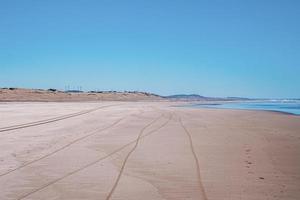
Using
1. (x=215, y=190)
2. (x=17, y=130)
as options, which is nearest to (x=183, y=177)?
(x=215, y=190)

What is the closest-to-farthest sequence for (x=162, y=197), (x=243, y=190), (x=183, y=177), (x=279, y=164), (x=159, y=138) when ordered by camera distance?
(x=162, y=197), (x=243, y=190), (x=183, y=177), (x=279, y=164), (x=159, y=138)

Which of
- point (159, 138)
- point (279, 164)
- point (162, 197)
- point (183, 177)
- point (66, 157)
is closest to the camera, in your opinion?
point (162, 197)

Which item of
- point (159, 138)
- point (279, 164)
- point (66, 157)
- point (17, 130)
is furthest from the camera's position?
point (17, 130)

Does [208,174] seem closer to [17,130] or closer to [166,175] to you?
[166,175]

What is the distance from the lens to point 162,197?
19.1 feet

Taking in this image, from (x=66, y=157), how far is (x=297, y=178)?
4.93 meters

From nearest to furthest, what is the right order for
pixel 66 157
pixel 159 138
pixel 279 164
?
1. pixel 279 164
2. pixel 66 157
3. pixel 159 138

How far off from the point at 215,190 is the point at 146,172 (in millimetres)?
1697

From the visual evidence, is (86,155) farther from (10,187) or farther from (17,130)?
(17,130)

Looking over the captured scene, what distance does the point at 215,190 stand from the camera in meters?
6.18

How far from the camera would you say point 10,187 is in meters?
6.31

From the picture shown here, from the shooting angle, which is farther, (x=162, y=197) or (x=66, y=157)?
(x=66, y=157)

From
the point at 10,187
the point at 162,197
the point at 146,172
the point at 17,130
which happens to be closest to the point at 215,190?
the point at 162,197

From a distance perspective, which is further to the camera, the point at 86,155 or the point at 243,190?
the point at 86,155
